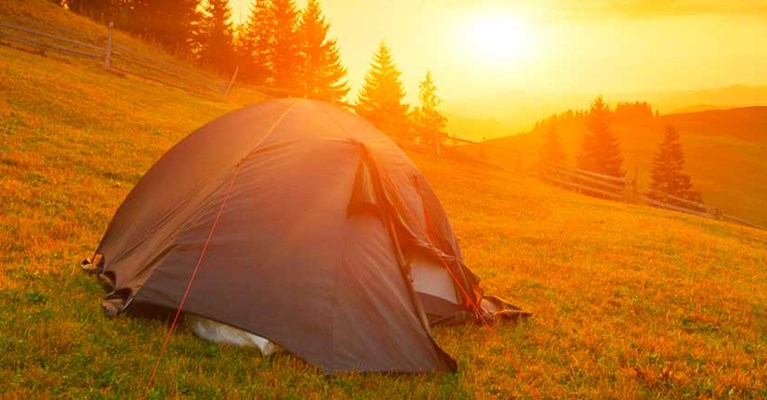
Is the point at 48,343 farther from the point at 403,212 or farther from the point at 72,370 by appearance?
the point at 403,212

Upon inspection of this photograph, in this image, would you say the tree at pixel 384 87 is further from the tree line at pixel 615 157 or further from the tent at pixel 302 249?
the tent at pixel 302 249

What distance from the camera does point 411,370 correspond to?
17.6 feet

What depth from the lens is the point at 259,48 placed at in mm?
53531

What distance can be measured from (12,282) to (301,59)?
4986 cm

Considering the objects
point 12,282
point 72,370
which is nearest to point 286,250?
point 72,370

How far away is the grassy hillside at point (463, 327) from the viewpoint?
4980mm

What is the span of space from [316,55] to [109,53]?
27.6m

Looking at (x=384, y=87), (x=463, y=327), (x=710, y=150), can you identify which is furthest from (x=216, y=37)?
(x=710, y=150)

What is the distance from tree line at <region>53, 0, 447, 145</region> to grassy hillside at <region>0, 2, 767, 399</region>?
33.2m

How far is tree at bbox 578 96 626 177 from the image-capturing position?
53.2 meters

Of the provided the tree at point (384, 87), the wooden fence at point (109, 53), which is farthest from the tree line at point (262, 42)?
the wooden fence at point (109, 53)

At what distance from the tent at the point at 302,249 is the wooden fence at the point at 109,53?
25.9 m

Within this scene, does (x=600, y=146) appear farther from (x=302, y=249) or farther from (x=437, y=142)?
(x=302, y=249)

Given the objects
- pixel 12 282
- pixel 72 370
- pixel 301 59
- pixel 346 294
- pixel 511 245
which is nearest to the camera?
pixel 72 370
